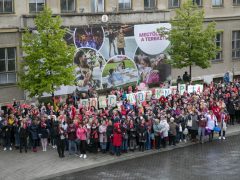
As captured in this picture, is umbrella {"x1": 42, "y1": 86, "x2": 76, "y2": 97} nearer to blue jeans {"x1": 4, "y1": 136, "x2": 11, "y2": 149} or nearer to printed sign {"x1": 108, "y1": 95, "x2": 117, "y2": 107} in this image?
printed sign {"x1": 108, "y1": 95, "x2": 117, "y2": 107}

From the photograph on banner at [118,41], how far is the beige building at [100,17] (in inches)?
18.8

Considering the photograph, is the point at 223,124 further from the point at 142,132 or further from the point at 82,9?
the point at 82,9

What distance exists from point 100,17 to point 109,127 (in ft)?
42.8

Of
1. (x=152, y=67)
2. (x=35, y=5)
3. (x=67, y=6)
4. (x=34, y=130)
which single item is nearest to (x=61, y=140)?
(x=34, y=130)

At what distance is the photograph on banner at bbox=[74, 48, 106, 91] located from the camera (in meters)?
33.0

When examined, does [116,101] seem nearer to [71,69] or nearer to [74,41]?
[71,69]

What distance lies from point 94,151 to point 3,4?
477 inches

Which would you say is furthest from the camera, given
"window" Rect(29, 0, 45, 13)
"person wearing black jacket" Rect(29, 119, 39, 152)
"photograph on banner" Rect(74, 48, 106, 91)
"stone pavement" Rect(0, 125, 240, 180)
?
"photograph on banner" Rect(74, 48, 106, 91)

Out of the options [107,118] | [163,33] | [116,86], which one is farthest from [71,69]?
[163,33]

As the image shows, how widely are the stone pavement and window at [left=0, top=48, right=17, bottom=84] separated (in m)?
8.33

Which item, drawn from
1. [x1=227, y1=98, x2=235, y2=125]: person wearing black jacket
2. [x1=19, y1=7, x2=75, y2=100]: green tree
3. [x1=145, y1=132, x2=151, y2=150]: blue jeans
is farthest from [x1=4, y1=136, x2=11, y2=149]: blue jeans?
[x1=227, y1=98, x2=235, y2=125]: person wearing black jacket

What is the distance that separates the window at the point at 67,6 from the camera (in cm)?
3325

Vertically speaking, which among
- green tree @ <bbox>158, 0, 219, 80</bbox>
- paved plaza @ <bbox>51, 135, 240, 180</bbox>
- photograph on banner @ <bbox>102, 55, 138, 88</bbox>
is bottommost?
paved plaza @ <bbox>51, 135, 240, 180</bbox>

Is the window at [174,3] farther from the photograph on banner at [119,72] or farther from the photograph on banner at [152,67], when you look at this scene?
the photograph on banner at [119,72]
